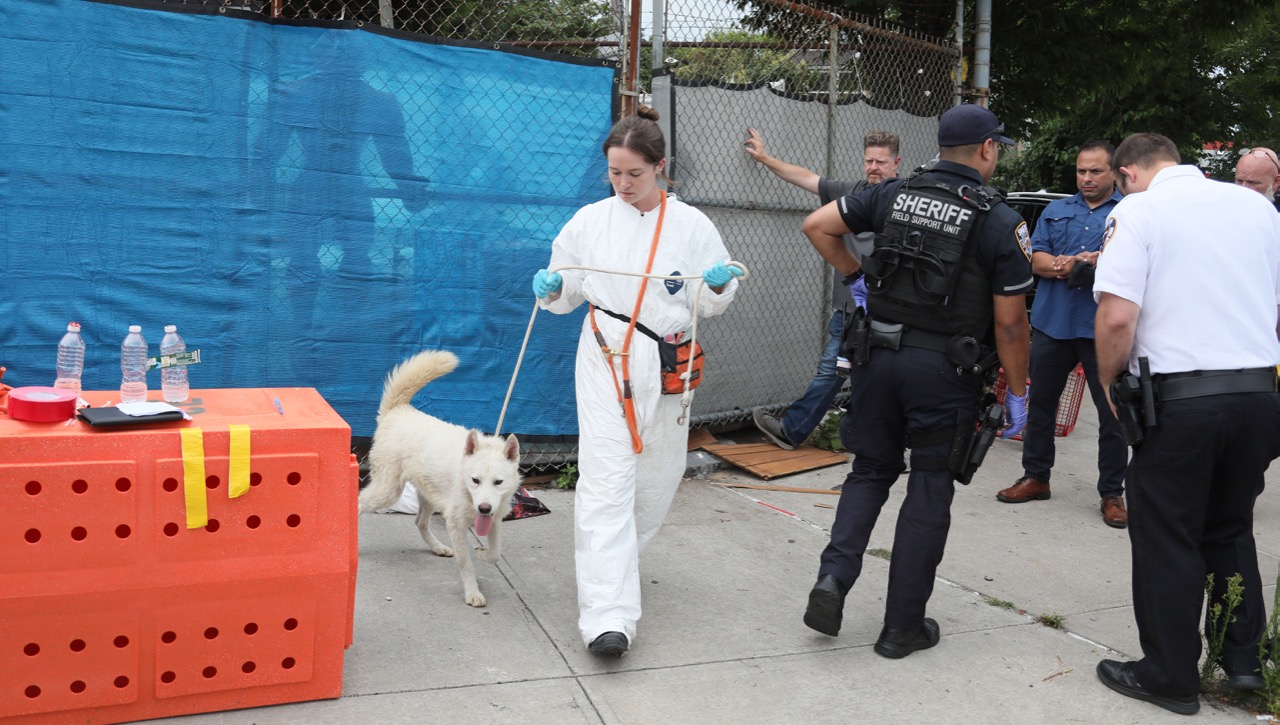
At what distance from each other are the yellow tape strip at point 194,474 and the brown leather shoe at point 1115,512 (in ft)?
16.4

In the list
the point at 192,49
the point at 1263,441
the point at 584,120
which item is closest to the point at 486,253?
the point at 584,120

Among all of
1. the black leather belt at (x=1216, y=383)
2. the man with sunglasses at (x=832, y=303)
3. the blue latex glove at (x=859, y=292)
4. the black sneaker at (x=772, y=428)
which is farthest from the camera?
the black sneaker at (x=772, y=428)

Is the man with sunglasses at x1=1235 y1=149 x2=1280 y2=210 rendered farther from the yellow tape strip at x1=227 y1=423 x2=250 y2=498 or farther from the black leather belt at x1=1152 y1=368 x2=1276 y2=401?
the yellow tape strip at x1=227 y1=423 x2=250 y2=498

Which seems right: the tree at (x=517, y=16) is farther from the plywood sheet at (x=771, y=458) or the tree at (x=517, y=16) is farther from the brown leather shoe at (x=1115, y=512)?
the brown leather shoe at (x=1115, y=512)

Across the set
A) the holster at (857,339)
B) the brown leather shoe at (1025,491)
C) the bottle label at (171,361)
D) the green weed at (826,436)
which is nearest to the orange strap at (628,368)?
the holster at (857,339)

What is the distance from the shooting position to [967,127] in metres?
3.78

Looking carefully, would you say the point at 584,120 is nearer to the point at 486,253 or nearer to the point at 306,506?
the point at 486,253

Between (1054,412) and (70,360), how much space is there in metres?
5.36

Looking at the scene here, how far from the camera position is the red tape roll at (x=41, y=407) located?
3.04 m

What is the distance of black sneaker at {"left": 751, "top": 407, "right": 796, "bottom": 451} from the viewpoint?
277 inches

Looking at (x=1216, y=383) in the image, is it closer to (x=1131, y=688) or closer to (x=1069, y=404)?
(x=1131, y=688)

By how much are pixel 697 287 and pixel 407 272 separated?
2103mm

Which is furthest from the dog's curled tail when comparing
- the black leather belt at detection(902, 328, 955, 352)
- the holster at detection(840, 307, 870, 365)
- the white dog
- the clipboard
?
the black leather belt at detection(902, 328, 955, 352)

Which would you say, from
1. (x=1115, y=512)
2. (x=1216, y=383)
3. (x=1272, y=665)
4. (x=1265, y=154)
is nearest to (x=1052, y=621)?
(x=1272, y=665)
